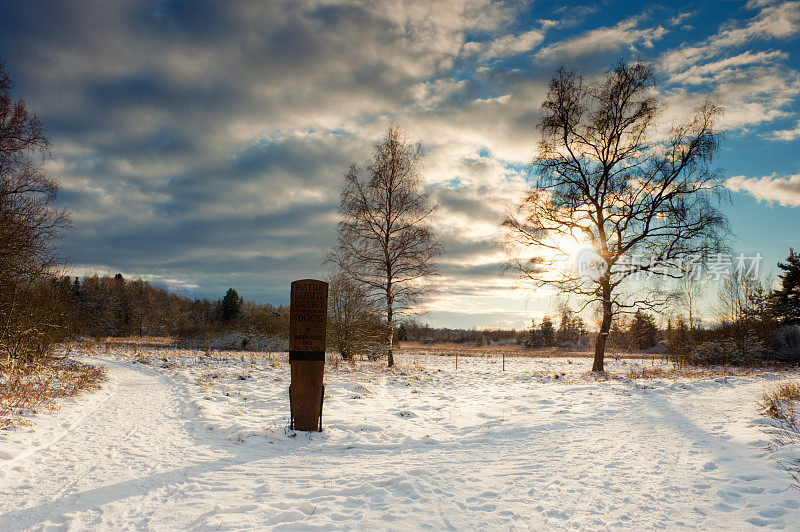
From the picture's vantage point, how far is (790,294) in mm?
34188

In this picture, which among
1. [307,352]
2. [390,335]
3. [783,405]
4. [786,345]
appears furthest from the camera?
[786,345]

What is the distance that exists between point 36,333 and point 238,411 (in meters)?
11.3

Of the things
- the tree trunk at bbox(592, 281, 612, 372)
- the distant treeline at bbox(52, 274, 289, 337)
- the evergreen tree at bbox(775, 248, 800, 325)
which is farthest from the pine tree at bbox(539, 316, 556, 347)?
the tree trunk at bbox(592, 281, 612, 372)

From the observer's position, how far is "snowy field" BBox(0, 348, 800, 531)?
3746mm

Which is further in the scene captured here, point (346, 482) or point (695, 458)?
point (695, 458)

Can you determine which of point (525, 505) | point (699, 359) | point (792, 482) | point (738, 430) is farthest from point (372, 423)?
point (699, 359)

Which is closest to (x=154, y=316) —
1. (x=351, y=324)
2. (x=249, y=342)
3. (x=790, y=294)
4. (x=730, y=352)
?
(x=249, y=342)

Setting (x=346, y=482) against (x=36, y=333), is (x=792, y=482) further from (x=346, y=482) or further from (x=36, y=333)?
(x=36, y=333)

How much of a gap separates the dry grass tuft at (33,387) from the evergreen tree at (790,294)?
1851 inches

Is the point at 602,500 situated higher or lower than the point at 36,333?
lower

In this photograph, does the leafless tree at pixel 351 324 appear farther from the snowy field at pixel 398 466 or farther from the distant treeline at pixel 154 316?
the distant treeline at pixel 154 316

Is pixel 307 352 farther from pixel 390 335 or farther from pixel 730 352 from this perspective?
pixel 730 352

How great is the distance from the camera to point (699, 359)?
Result: 2220 cm

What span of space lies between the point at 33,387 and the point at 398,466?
411 inches
